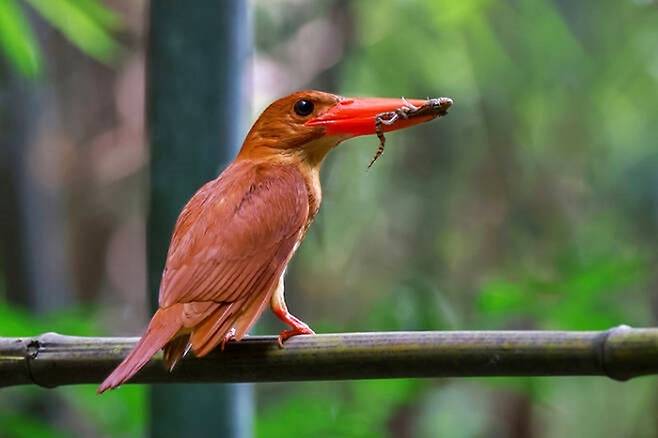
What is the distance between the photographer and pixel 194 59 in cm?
243

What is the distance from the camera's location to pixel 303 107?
7.86 ft

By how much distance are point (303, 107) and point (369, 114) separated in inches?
7.9

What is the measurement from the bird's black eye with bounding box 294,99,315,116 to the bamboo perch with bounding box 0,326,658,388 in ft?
2.06

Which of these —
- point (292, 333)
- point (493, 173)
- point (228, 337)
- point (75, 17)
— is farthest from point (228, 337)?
point (493, 173)

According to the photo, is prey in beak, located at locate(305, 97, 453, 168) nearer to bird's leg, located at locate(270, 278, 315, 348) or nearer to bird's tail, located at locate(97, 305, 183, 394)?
bird's leg, located at locate(270, 278, 315, 348)

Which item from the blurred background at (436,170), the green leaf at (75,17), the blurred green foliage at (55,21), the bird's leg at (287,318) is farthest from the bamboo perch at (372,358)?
the blurred background at (436,170)

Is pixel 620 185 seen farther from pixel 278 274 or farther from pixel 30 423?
pixel 278 274

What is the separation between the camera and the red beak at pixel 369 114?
2.12m

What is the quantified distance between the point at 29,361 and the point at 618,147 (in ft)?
15.2

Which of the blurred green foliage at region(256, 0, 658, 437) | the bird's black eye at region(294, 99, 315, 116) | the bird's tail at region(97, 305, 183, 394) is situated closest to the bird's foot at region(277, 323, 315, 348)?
the bird's tail at region(97, 305, 183, 394)

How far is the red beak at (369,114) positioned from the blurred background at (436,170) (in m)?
1.97

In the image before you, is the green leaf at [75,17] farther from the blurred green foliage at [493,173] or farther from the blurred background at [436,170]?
the blurred green foliage at [493,173]

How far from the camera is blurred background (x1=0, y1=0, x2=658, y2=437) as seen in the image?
487 cm

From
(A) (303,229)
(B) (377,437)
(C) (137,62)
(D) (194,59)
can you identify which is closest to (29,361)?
(A) (303,229)
